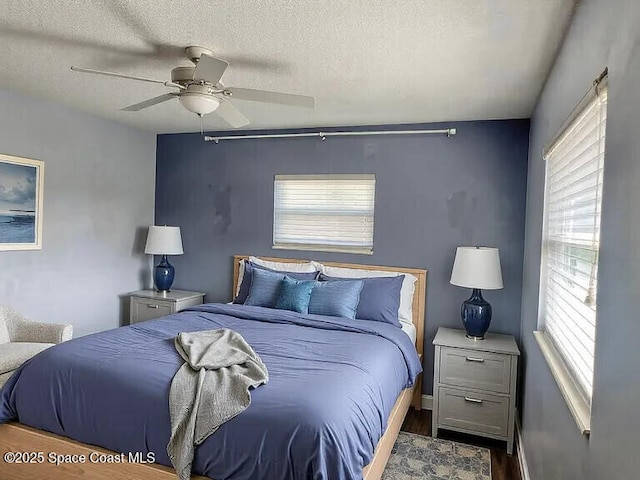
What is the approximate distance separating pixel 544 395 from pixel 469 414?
45.9 inches

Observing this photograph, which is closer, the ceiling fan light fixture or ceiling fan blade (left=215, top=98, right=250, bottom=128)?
the ceiling fan light fixture

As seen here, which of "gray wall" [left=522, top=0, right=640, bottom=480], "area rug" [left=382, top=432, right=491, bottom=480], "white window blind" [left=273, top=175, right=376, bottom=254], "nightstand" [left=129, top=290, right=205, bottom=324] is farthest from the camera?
"nightstand" [left=129, top=290, right=205, bottom=324]

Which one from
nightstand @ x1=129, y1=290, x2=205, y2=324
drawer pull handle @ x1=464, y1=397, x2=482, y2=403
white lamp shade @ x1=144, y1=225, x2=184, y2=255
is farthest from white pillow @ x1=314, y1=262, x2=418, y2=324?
white lamp shade @ x1=144, y1=225, x2=184, y2=255

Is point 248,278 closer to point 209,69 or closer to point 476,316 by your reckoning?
point 476,316

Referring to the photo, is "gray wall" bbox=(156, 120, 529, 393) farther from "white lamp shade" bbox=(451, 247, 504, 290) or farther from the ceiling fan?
the ceiling fan

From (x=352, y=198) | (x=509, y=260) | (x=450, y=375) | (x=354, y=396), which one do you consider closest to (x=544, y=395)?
(x=354, y=396)

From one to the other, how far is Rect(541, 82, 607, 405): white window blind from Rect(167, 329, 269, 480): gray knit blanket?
132cm

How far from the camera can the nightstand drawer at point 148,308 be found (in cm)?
426

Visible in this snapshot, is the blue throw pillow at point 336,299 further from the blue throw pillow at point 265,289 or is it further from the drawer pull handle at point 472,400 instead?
the drawer pull handle at point 472,400

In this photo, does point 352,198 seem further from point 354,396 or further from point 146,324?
point 354,396

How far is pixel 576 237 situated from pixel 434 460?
1808 mm

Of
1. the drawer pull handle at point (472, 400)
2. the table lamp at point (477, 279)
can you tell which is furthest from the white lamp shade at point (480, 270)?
the drawer pull handle at point (472, 400)

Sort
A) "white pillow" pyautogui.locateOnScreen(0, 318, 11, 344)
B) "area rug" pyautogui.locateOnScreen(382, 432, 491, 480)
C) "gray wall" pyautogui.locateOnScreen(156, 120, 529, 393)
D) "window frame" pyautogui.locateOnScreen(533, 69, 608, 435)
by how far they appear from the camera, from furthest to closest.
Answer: "gray wall" pyautogui.locateOnScreen(156, 120, 529, 393), "white pillow" pyautogui.locateOnScreen(0, 318, 11, 344), "area rug" pyautogui.locateOnScreen(382, 432, 491, 480), "window frame" pyautogui.locateOnScreen(533, 69, 608, 435)

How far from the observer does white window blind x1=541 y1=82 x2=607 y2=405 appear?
4.67ft
